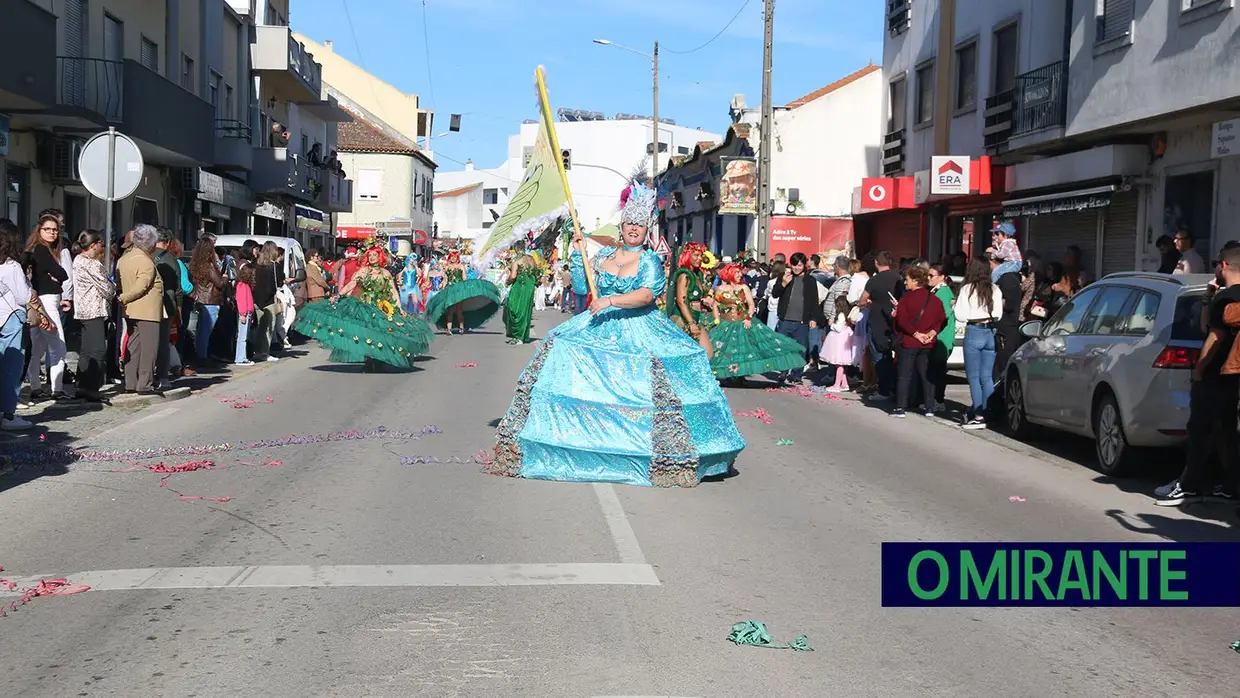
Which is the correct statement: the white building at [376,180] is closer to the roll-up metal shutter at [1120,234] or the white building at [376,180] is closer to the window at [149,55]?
the window at [149,55]

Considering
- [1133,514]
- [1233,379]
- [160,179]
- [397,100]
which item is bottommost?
[1133,514]

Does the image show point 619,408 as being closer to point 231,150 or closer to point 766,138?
point 766,138

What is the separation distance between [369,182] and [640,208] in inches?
2516

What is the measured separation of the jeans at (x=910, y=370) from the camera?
15070 mm

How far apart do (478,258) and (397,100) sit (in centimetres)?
7160

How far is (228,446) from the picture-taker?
11.0m

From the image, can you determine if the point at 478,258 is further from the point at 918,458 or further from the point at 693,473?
the point at 918,458

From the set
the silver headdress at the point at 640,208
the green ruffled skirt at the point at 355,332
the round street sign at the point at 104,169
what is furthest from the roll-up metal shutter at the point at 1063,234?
the round street sign at the point at 104,169

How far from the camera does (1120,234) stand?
68.7 feet

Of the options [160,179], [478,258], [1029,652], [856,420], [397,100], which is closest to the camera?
A: [1029,652]

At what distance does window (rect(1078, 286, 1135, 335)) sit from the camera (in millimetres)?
11023

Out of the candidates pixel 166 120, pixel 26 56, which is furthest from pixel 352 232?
pixel 26 56

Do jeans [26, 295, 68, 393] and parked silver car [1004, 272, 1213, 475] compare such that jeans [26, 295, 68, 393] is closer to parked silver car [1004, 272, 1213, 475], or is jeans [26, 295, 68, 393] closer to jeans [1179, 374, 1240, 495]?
parked silver car [1004, 272, 1213, 475]

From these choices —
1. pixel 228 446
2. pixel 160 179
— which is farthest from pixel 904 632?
pixel 160 179
